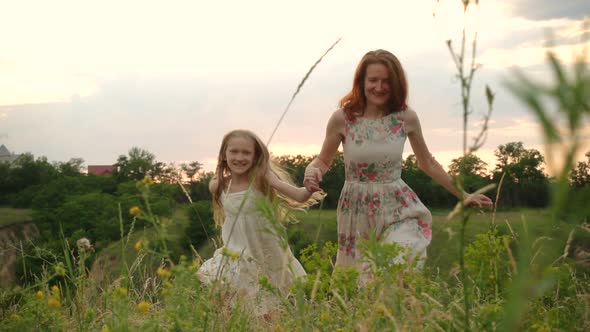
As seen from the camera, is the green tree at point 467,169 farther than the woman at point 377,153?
No

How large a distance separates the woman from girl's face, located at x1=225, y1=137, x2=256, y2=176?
78 centimetres

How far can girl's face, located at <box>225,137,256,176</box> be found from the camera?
20.2ft

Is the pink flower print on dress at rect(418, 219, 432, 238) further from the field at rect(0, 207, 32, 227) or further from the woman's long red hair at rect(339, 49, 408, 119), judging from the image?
the field at rect(0, 207, 32, 227)

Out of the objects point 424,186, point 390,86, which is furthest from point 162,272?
point 424,186

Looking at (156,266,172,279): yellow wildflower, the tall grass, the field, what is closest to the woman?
the tall grass

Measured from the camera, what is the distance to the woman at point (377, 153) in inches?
220

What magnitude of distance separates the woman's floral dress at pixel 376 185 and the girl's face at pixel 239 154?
3.12 ft

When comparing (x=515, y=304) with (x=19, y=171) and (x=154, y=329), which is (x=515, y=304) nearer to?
(x=154, y=329)

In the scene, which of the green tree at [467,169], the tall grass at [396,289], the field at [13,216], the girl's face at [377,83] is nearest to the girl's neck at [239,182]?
the girl's face at [377,83]

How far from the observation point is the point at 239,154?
6.15 metres

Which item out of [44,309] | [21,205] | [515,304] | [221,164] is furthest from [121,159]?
[515,304]

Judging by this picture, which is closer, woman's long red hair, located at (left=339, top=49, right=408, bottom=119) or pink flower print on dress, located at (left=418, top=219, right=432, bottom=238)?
pink flower print on dress, located at (left=418, top=219, right=432, bottom=238)

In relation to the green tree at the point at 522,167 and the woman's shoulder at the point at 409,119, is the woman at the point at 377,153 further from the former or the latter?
the green tree at the point at 522,167

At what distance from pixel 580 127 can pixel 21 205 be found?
32.7 metres
